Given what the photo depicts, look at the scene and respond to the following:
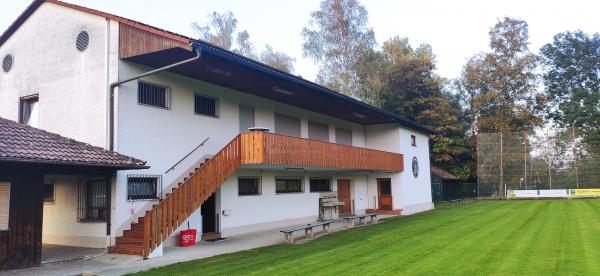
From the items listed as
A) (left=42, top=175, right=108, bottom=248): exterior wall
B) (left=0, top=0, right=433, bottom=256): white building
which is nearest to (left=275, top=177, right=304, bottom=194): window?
(left=0, top=0, right=433, bottom=256): white building

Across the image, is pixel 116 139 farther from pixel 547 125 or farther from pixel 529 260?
pixel 547 125

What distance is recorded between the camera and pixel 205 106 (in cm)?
1614

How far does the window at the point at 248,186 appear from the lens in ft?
57.4

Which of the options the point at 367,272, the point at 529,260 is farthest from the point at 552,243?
the point at 367,272

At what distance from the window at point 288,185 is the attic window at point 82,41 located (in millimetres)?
9090

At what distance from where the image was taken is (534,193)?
38688mm

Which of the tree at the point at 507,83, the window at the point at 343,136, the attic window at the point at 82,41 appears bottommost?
the window at the point at 343,136

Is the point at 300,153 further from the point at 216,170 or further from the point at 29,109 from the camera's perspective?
the point at 29,109

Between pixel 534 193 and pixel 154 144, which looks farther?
pixel 534 193

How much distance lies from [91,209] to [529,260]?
37.1 feet

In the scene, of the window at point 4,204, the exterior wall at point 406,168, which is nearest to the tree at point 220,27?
the exterior wall at point 406,168

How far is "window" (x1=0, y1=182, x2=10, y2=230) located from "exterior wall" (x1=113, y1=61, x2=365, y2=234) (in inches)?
112

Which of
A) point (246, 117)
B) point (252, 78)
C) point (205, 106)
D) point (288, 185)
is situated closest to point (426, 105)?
point (288, 185)

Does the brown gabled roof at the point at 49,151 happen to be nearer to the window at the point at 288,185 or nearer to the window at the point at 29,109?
the window at the point at 29,109
